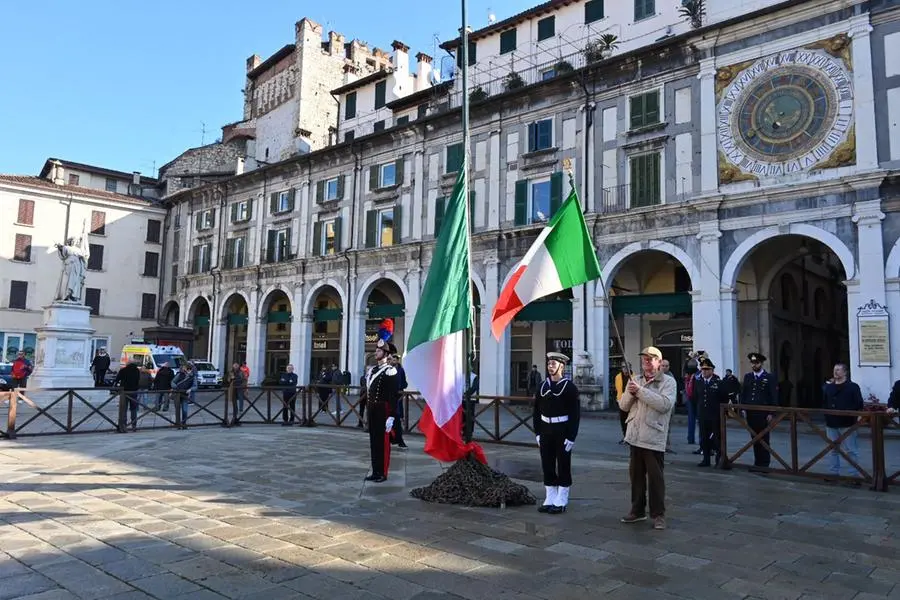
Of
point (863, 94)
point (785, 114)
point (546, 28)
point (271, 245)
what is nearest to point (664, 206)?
point (785, 114)

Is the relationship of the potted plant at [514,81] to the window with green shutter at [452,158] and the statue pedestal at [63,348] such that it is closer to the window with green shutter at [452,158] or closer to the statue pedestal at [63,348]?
the window with green shutter at [452,158]

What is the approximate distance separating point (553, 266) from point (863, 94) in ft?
52.6

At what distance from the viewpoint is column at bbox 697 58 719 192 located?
21047mm

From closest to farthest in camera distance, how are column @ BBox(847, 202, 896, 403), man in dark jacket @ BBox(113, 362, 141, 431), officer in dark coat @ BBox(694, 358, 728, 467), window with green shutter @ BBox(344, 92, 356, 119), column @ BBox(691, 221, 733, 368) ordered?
officer in dark coat @ BBox(694, 358, 728, 467)
man in dark jacket @ BBox(113, 362, 141, 431)
column @ BBox(847, 202, 896, 403)
column @ BBox(691, 221, 733, 368)
window with green shutter @ BBox(344, 92, 356, 119)

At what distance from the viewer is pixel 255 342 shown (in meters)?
36.4

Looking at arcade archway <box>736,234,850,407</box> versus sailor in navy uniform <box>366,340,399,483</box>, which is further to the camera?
arcade archway <box>736,234,850,407</box>

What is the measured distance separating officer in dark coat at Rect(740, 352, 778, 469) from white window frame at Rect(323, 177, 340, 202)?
26139 mm

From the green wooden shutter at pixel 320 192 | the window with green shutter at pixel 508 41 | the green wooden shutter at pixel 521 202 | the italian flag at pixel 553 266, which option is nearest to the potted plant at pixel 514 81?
the window with green shutter at pixel 508 41

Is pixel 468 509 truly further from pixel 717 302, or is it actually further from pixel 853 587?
pixel 717 302

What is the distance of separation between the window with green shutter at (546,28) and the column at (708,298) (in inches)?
503

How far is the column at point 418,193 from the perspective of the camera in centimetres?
2975

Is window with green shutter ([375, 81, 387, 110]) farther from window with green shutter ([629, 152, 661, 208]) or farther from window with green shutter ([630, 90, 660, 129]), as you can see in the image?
window with green shutter ([629, 152, 661, 208])

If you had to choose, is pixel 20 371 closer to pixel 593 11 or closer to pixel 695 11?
pixel 593 11

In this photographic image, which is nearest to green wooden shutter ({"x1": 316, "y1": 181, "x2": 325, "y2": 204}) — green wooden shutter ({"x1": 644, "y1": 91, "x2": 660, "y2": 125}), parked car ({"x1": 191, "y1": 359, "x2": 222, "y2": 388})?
parked car ({"x1": 191, "y1": 359, "x2": 222, "y2": 388})
